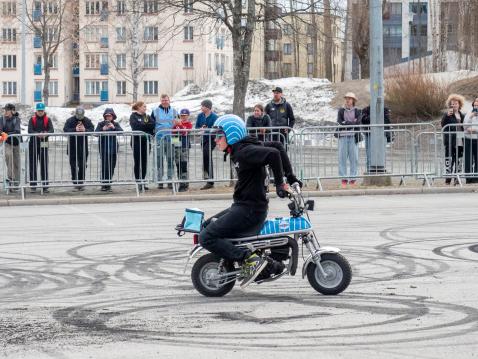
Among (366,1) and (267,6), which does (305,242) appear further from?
(366,1)

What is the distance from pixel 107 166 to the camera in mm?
22578

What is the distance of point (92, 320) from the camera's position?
9.12 meters

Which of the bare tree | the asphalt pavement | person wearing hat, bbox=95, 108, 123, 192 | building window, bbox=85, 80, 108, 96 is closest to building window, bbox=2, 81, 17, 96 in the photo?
building window, bbox=85, 80, 108, 96

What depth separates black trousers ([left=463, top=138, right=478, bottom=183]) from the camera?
75.0 ft

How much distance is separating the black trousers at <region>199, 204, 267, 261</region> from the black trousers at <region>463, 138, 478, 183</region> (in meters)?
13.5

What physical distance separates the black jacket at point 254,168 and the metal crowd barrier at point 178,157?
12.0 meters

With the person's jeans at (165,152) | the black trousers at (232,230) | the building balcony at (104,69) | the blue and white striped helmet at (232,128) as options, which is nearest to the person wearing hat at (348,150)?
the person's jeans at (165,152)

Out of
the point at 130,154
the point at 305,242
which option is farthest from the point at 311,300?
the point at 130,154

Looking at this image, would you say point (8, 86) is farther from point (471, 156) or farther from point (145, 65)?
point (471, 156)

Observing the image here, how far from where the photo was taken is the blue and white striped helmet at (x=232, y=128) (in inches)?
401

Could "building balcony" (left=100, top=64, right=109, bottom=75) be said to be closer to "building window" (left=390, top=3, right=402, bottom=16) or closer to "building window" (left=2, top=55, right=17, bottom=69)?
"building window" (left=2, top=55, right=17, bottom=69)

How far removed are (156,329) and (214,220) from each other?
1785 millimetres

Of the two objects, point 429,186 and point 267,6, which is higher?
point 267,6

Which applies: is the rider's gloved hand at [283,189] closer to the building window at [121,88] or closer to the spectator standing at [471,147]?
the spectator standing at [471,147]
